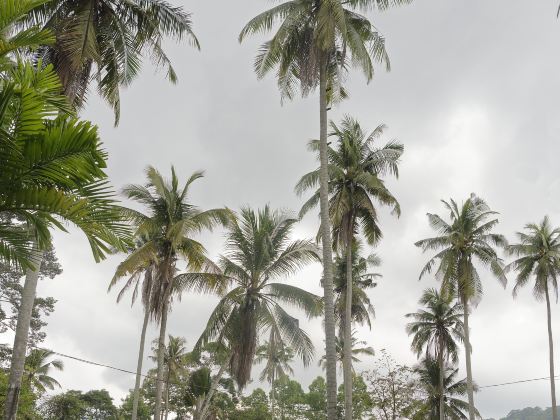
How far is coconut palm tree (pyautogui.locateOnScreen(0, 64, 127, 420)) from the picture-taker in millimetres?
5488

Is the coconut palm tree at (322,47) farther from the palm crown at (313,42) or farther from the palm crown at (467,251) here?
the palm crown at (467,251)

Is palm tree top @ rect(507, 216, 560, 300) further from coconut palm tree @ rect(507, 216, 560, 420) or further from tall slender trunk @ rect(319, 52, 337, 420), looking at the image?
tall slender trunk @ rect(319, 52, 337, 420)

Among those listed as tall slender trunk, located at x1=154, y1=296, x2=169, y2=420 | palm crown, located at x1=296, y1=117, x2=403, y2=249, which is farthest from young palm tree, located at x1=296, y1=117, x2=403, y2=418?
tall slender trunk, located at x1=154, y1=296, x2=169, y2=420

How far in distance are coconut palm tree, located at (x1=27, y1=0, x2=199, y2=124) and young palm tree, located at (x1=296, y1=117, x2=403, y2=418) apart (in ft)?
32.9

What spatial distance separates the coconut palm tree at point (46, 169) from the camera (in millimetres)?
5488

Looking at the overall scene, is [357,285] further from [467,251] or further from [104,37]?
[104,37]

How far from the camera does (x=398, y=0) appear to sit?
17.7 meters

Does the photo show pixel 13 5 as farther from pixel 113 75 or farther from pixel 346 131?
pixel 346 131

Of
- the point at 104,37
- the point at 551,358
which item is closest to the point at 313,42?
the point at 104,37

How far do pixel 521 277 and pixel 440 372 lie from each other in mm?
8927

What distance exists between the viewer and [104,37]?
45.8ft

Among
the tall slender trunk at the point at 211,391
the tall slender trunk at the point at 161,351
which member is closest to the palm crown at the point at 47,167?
the tall slender trunk at the point at 161,351

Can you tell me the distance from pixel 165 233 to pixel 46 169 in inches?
602

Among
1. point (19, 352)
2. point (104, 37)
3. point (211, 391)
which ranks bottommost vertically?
point (19, 352)
